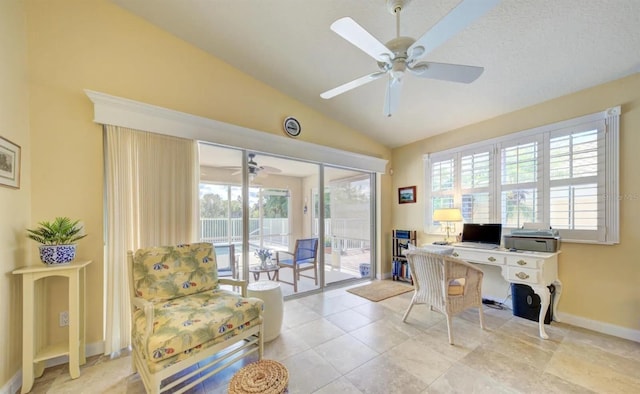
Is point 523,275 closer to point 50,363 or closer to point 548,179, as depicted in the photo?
point 548,179

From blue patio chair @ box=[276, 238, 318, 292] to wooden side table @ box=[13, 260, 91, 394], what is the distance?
2.19m

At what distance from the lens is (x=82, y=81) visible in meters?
2.17

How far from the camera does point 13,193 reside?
5.83 feet

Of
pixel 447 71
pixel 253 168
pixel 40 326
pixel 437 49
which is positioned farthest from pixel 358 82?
pixel 40 326

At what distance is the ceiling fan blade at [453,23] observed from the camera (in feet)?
3.99

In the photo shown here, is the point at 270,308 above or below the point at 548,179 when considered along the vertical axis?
below

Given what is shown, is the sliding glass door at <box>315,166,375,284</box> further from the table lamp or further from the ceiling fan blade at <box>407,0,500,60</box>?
the ceiling fan blade at <box>407,0,500,60</box>

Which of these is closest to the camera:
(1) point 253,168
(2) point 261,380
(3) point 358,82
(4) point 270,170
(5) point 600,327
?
(2) point 261,380

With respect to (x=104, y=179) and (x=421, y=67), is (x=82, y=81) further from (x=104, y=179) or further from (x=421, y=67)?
(x=421, y=67)

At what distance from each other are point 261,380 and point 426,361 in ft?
4.56

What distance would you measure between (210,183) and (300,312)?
6.43 feet

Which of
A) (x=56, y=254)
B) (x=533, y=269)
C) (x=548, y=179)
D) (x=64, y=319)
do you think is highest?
(x=548, y=179)

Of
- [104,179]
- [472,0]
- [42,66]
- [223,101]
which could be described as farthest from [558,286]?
[42,66]

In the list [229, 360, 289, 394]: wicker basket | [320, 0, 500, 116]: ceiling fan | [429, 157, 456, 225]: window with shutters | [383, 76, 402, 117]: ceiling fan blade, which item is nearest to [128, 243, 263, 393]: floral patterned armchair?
[229, 360, 289, 394]: wicker basket
